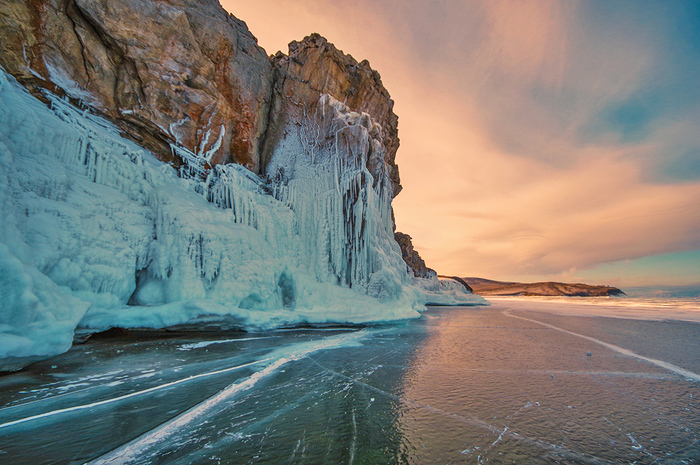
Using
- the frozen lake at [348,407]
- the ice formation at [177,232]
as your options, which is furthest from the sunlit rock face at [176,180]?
the frozen lake at [348,407]

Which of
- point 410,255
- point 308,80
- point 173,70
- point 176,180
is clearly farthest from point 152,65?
point 410,255

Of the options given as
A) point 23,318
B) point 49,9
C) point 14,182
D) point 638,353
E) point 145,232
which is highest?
point 49,9

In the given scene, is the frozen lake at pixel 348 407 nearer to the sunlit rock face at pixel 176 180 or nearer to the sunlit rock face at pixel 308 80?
the sunlit rock face at pixel 176 180

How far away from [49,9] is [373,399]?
52.9 ft

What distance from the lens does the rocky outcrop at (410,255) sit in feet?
114

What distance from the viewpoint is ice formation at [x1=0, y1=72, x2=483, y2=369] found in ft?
20.0

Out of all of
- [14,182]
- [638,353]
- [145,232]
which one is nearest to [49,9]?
[14,182]

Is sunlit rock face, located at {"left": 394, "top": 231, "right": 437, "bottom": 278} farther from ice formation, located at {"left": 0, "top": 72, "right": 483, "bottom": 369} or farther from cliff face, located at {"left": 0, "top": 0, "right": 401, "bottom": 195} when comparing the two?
cliff face, located at {"left": 0, "top": 0, "right": 401, "bottom": 195}

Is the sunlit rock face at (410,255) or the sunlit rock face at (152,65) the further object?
the sunlit rock face at (410,255)

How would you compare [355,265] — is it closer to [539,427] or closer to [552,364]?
[552,364]

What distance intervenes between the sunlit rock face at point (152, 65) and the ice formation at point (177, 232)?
0.92m

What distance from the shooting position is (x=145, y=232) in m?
9.23

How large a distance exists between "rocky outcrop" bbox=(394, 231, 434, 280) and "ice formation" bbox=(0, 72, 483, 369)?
58.4 ft

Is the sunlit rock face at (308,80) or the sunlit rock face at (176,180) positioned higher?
the sunlit rock face at (308,80)
